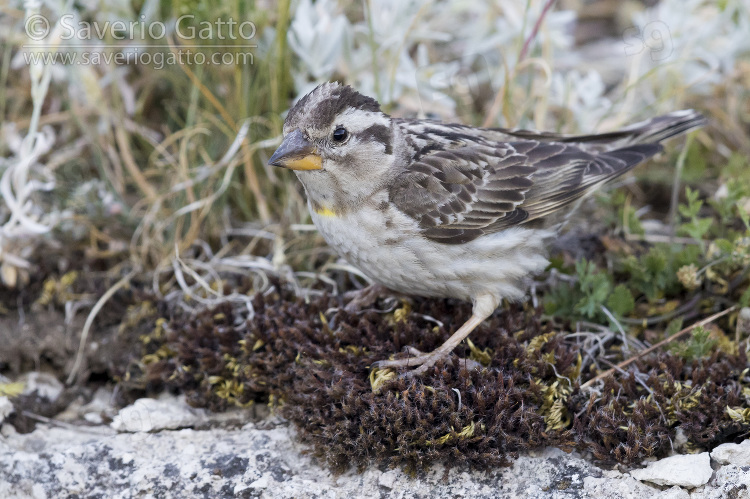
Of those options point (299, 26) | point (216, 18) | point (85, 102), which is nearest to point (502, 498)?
point (299, 26)

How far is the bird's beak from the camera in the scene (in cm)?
385

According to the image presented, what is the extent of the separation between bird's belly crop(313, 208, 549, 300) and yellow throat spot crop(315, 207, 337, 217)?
0.06 feet

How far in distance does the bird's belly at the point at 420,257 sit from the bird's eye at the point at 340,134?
409 mm

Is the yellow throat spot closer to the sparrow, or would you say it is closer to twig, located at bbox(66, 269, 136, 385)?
the sparrow

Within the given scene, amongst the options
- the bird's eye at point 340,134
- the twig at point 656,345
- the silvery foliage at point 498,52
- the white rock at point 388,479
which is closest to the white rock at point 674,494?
the twig at point 656,345

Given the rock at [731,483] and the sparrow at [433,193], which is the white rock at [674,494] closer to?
the rock at [731,483]

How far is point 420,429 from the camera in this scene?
3.56 meters

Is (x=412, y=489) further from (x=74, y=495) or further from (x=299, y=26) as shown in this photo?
(x=299, y=26)

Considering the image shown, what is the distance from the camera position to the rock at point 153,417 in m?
4.12

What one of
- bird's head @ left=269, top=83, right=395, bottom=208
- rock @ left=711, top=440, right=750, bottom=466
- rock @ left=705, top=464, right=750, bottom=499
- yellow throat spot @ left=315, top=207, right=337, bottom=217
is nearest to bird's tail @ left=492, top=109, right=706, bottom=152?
bird's head @ left=269, top=83, right=395, bottom=208

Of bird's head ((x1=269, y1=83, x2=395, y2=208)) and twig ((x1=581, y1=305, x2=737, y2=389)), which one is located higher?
bird's head ((x1=269, y1=83, x2=395, y2=208))

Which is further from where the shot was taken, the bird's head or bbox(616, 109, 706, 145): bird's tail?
bbox(616, 109, 706, 145): bird's tail

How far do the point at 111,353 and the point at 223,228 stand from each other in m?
1.22

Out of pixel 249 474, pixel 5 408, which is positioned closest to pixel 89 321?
pixel 5 408
